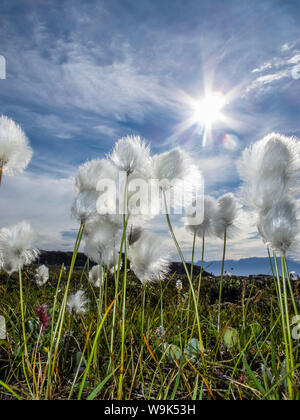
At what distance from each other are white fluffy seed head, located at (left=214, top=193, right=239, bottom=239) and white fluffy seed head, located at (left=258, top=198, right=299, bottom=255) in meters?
1.23

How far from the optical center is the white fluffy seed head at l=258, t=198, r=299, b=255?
2.01 meters

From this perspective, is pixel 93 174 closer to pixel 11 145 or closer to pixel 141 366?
pixel 11 145

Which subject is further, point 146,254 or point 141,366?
point 146,254

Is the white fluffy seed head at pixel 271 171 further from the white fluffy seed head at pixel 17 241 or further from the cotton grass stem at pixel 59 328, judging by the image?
the white fluffy seed head at pixel 17 241

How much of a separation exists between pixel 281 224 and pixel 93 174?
149cm

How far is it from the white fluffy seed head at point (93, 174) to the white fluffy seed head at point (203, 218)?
3.45ft

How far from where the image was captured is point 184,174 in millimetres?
2807

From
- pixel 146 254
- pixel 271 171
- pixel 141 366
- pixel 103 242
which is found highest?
pixel 271 171

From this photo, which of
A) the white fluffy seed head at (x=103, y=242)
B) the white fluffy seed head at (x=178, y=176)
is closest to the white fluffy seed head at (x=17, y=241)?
the white fluffy seed head at (x=103, y=242)

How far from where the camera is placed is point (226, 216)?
11.1 feet

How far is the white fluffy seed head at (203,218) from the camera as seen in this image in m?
3.13

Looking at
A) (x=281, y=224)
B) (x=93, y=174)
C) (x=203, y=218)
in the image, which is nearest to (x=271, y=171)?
(x=281, y=224)
